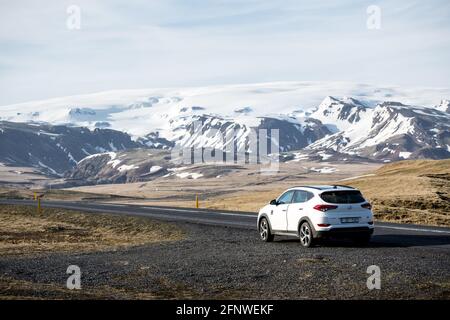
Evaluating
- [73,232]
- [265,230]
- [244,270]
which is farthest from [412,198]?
[244,270]

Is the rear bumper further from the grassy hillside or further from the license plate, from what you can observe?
the grassy hillside

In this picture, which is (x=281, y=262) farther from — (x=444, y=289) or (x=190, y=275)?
(x=444, y=289)

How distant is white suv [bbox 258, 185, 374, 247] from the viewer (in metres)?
21.8

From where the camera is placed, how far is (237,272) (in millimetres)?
17375

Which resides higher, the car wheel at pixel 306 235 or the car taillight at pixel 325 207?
the car taillight at pixel 325 207

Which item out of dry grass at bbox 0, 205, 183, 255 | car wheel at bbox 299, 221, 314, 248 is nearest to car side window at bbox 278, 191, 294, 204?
car wheel at bbox 299, 221, 314, 248

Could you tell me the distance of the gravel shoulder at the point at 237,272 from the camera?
14242 millimetres

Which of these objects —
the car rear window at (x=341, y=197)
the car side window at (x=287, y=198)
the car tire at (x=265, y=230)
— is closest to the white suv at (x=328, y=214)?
the car rear window at (x=341, y=197)

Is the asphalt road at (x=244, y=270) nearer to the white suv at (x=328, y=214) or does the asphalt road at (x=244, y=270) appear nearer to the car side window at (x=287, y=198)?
the white suv at (x=328, y=214)

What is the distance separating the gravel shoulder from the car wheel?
1.09 feet

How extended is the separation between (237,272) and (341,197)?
6269mm

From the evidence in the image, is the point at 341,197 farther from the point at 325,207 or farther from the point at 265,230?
the point at 265,230

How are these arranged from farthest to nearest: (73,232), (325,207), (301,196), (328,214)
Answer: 1. (73,232)
2. (301,196)
3. (325,207)
4. (328,214)
